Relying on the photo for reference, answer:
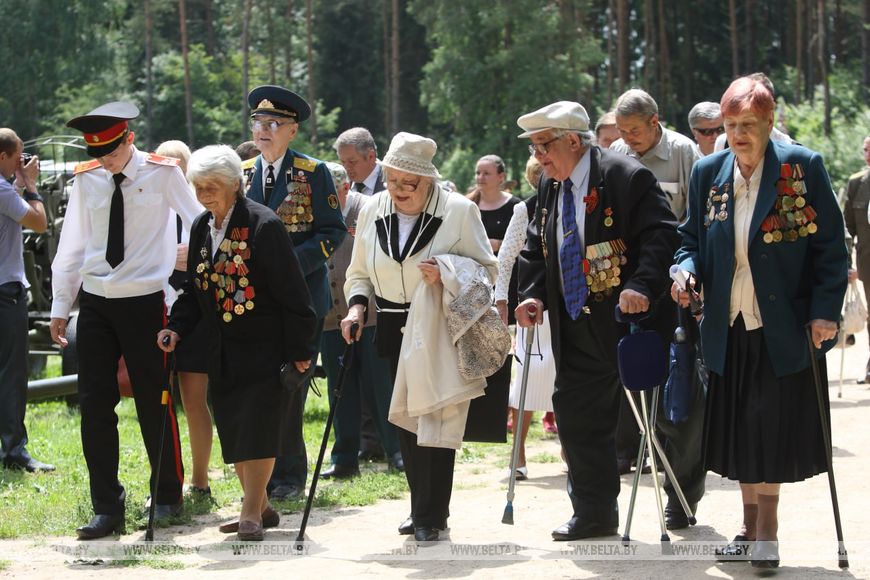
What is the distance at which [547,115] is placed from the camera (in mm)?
5906

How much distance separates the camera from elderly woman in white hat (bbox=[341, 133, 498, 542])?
6035 millimetres

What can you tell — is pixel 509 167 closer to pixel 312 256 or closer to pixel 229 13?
pixel 229 13

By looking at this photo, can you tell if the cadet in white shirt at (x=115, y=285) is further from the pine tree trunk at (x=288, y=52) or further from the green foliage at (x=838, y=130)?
the pine tree trunk at (x=288, y=52)

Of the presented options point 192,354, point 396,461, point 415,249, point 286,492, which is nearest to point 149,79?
point 396,461

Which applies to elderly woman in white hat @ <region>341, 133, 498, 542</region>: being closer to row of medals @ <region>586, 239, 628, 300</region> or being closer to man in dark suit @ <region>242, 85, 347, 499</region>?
row of medals @ <region>586, 239, 628, 300</region>

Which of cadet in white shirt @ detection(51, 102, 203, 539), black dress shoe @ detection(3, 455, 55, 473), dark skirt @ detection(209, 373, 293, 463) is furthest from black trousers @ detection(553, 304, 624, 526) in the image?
black dress shoe @ detection(3, 455, 55, 473)

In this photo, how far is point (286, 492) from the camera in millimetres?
7371

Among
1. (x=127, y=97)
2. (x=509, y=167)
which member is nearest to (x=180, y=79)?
(x=127, y=97)

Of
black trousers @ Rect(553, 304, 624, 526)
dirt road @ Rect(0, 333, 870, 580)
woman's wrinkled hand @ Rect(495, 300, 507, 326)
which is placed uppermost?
woman's wrinkled hand @ Rect(495, 300, 507, 326)

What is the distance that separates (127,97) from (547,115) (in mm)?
53050

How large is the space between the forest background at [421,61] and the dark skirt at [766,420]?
114ft

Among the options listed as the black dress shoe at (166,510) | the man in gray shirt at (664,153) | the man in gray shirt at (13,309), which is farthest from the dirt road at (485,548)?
the man in gray shirt at (13,309)

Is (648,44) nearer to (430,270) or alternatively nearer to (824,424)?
(430,270)

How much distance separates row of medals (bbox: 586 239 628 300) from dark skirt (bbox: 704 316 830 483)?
2.32ft
